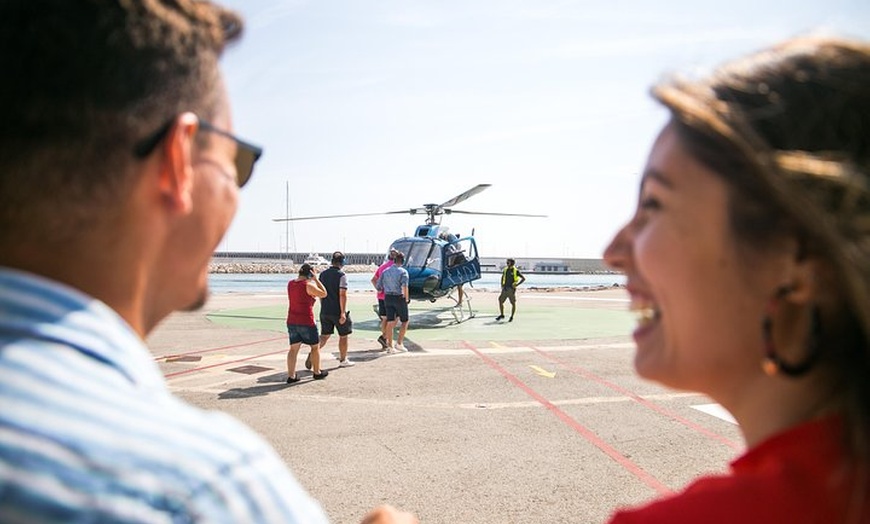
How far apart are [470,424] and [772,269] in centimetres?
523

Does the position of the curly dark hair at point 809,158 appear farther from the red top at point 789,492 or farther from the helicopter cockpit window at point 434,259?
the helicopter cockpit window at point 434,259

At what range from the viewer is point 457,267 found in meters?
16.9

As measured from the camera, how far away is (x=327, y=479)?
446 cm

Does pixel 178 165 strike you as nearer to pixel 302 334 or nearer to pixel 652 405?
pixel 652 405

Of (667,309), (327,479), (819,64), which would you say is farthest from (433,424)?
(819,64)

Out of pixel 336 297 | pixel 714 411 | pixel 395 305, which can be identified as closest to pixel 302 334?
pixel 336 297

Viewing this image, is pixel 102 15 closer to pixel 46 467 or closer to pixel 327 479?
pixel 46 467

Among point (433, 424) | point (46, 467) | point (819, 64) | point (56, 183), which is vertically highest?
point (819, 64)

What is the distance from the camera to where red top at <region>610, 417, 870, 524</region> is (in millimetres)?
839

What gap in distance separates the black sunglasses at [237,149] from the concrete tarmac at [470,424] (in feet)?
10.1

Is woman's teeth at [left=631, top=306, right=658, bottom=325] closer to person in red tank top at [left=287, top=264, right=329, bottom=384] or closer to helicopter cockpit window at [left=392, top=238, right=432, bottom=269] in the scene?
person in red tank top at [left=287, top=264, right=329, bottom=384]

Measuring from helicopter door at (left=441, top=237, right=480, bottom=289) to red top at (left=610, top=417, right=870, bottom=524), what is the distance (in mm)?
15302

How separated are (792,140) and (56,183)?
1222 mm

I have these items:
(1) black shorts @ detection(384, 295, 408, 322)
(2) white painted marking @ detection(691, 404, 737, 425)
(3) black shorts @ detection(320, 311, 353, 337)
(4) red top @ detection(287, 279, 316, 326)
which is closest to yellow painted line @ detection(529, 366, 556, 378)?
(2) white painted marking @ detection(691, 404, 737, 425)
